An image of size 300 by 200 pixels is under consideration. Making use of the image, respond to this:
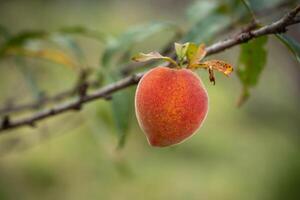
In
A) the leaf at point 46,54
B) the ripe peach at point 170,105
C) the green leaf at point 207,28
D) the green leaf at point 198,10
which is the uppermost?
the ripe peach at point 170,105

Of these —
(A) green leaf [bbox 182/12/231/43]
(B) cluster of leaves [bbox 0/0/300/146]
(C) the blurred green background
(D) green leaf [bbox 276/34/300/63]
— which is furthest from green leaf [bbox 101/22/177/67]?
(C) the blurred green background

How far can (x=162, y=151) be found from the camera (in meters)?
2.63

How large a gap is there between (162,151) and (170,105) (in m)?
Result: 2.02

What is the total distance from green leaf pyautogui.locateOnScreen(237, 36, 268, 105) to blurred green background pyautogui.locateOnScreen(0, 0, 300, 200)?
1112mm

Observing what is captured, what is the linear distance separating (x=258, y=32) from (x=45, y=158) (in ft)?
5.79

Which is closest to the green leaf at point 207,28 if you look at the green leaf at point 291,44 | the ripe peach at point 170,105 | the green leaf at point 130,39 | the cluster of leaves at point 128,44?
the cluster of leaves at point 128,44

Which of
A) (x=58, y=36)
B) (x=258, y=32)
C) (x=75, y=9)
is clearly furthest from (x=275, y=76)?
(x=258, y=32)

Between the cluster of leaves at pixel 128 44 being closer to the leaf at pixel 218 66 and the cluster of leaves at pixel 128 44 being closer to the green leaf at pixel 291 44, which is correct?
the green leaf at pixel 291 44

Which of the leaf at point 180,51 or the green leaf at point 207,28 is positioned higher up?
the leaf at point 180,51

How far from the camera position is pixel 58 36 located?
1218 millimetres

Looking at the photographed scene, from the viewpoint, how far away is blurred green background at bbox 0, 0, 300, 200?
2.31m

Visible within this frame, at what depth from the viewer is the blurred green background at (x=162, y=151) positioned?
2.31 meters

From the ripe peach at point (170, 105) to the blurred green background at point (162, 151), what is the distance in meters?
1.37

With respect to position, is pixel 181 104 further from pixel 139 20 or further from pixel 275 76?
pixel 139 20
